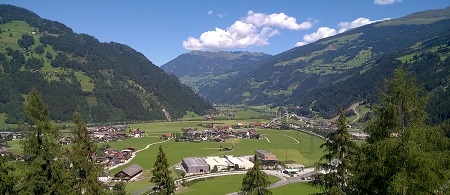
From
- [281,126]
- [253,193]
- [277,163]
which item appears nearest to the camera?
[253,193]

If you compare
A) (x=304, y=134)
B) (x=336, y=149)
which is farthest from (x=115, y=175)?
(x=304, y=134)

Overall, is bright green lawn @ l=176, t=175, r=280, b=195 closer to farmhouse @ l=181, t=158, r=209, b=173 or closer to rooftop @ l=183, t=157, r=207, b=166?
farmhouse @ l=181, t=158, r=209, b=173

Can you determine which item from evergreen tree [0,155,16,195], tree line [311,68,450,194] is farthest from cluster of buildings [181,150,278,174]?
tree line [311,68,450,194]

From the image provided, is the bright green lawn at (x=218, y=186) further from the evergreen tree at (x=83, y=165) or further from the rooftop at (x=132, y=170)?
the evergreen tree at (x=83, y=165)

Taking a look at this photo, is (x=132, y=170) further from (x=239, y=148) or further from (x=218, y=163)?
(x=239, y=148)

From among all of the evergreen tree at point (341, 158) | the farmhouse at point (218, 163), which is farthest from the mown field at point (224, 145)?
the evergreen tree at point (341, 158)

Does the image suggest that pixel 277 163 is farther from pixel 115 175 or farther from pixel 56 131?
pixel 56 131
